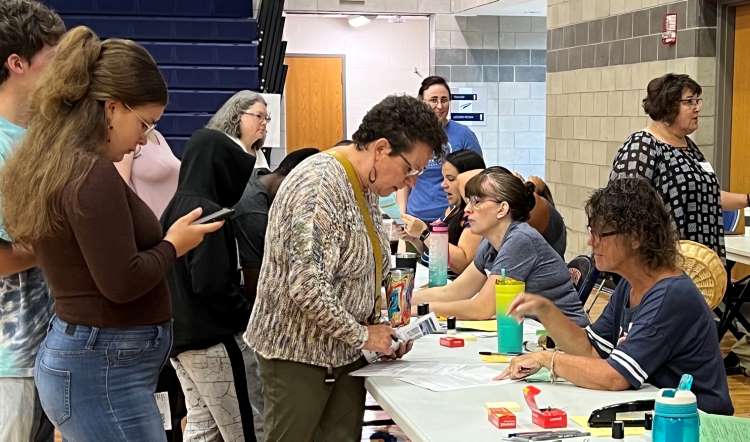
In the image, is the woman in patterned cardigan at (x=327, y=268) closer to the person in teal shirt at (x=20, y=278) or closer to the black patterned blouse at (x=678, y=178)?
the person in teal shirt at (x=20, y=278)

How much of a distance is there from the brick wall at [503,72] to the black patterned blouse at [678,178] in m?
7.43

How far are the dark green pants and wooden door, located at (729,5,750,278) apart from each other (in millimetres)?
4593

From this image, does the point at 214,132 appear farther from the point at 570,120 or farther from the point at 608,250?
the point at 570,120

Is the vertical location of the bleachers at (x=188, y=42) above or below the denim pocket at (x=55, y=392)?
above

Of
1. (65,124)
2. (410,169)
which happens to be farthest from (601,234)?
(65,124)

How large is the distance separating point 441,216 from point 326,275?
337 cm

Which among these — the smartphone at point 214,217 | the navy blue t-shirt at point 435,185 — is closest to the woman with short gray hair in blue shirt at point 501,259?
the smartphone at point 214,217

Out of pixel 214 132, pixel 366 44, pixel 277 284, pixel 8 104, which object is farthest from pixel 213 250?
pixel 366 44

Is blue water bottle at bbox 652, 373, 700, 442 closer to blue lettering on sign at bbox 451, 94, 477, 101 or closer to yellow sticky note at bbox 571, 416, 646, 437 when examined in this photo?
yellow sticky note at bbox 571, 416, 646, 437

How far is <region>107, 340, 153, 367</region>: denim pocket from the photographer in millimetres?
1948

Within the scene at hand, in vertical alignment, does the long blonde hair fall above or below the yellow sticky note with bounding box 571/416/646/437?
above

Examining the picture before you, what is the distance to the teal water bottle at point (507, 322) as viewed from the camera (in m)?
2.83

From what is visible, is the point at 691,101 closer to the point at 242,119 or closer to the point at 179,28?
the point at 242,119

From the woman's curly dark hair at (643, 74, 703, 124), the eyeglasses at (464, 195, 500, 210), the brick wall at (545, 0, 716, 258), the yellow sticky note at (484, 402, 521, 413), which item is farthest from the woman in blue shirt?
the yellow sticky note at (484, 402, 521, 413)
